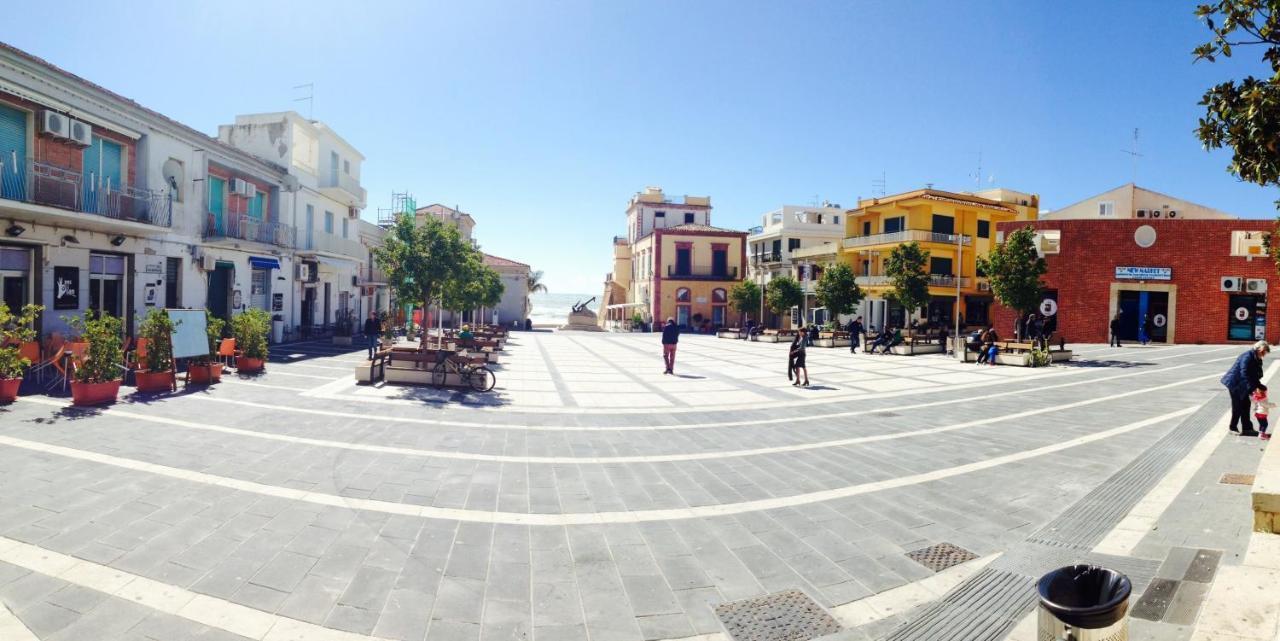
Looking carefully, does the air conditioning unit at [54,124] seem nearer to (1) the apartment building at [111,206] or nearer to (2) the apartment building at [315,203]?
(1) the apartment building at [111,206]

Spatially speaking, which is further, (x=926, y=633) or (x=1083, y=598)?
(x=926, y=633)

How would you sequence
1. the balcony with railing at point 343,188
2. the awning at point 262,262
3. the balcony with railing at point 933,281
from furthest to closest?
the balcony with railing at point 933,281, the balcony with railing at point 343,188, the awning at point 262,262

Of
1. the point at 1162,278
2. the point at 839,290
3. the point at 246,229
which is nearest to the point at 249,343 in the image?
the point at 246,229

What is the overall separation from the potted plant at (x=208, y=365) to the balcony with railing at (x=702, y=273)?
39.9 m

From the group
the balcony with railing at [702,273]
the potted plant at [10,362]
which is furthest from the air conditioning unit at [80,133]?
the balcony with railing at [702,273]

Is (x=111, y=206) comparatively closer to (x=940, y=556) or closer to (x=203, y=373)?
(x=203, y=373)

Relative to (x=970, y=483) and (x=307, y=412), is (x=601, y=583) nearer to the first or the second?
(x=970, y=483)

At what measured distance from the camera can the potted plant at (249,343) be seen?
1366 centimetres

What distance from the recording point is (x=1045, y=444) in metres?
8.33

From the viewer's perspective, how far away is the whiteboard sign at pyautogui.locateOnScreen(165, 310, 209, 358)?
1156 centimetres

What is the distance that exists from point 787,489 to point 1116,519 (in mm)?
2877

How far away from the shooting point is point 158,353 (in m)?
11.1

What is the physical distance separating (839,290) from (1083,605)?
28614 millimetres

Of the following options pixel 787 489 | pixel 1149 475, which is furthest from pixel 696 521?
pixel 1149 475
